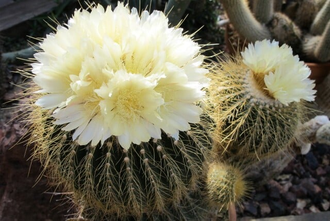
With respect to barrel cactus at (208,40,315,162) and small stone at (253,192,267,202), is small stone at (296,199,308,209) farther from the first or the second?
barrel cactus at (208,40,315,162)

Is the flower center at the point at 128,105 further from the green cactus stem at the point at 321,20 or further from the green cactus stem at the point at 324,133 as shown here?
the green cactus stem at the point at 321,20

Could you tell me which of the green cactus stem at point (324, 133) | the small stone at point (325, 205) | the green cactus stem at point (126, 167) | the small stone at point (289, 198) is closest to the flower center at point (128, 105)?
the green cactus stem at point (126, 167)

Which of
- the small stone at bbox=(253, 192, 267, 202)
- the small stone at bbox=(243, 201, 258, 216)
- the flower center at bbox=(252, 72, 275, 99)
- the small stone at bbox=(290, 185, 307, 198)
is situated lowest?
the small stone at bbox=(243, 201, 258, 216)

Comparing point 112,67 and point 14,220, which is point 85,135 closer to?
point 112,67

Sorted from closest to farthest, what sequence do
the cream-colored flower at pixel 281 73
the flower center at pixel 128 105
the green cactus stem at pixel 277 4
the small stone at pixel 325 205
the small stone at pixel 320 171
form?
1. the flower center at pixel 128 105
2. the cream-colored flower at pixel 281 73
3. the small stone at pixel 325 205
4. the small stone at pixel 320 171
5. the green cactus stem at pixel 277 4

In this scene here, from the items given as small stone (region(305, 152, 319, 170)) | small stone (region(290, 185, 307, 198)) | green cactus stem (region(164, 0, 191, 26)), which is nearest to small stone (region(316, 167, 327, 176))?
small stone (region(305, 152, 319, 170))

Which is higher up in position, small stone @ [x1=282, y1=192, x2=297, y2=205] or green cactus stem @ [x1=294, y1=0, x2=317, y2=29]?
green cactus stem @ [x1=294, y1=0, x2=317, y2=29]

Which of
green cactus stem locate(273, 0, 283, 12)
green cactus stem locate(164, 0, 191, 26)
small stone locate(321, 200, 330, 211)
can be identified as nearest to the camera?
green cactus stem locate(164, 0, 191, 26)

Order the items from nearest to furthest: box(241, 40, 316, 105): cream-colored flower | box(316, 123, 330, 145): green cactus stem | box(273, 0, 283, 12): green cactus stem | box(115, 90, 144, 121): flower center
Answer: box(115, 90, 144, 121): flower center → box(241, 40, 316, 105): cream-colored flower → box(316, 123, 330, 145): green cactus stem → box(273, 0, 283, 12): green cactus stem
